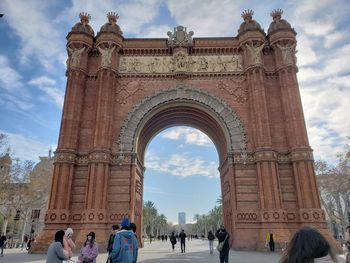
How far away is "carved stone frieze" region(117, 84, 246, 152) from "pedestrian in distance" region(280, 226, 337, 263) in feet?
59.7

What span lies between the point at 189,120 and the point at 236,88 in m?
5.13

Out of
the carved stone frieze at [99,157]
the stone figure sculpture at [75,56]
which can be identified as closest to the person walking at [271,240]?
the carved stone frieze at [99,157]

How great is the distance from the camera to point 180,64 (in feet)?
73.6

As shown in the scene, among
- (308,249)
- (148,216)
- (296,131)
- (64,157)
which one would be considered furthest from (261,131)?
(148,216)

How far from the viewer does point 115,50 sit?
883 inches

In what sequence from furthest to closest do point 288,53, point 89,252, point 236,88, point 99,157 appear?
1. point 236,88
2. point 288,53
3. point 99,157
4. point 89,252

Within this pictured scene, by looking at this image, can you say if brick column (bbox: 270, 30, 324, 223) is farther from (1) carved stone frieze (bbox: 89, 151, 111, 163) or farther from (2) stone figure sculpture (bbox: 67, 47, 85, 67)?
(2) stone figure sculpture (bbox: 67, 47, 85, 67)

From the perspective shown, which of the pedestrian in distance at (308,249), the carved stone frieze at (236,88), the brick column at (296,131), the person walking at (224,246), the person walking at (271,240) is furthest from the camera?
the carved stone frieze at (236,88)

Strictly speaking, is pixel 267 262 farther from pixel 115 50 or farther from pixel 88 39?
pixel 88 39

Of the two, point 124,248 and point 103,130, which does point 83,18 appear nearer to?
point 103,130

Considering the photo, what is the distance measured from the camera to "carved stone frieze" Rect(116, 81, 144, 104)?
21875 millimetres

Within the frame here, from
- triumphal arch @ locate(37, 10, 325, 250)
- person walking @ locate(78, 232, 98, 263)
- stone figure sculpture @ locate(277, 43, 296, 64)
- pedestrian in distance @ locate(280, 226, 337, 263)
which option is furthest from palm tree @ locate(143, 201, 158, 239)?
pedestrian in distance @ locate(280, 226, 337, 263)

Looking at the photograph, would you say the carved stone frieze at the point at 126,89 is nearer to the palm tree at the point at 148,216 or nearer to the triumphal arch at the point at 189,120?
the triumphal arch at the point at 189,120

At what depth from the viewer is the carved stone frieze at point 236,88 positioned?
2173cm
